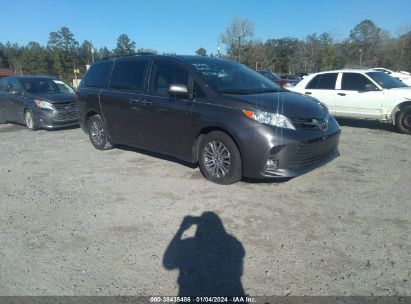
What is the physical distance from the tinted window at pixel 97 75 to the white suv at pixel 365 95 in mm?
6261

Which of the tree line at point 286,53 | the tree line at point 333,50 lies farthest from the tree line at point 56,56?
the tree line at point 333,50

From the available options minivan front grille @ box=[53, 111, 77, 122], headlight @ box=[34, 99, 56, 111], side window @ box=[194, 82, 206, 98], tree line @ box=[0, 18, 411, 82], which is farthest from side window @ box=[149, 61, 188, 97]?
tree line @ box=[0, 18, 411, 82]

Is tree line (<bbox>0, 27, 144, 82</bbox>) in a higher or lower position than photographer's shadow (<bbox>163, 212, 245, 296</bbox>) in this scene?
higher

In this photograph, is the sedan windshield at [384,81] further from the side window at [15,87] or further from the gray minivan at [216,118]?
the side window at [15,87]

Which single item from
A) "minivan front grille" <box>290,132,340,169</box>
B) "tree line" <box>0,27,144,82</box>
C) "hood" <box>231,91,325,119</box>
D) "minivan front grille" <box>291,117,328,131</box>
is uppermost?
"tree line" <box>0,27,144,82</box>

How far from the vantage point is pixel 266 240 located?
3.47m

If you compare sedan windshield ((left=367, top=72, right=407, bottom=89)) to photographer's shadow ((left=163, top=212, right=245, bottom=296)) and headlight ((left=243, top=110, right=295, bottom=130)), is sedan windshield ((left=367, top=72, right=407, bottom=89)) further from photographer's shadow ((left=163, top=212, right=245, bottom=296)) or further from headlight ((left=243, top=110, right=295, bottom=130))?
photographer's shadow ((left=163, top=212, right=245, bottom=296))

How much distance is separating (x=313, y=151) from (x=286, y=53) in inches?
3314

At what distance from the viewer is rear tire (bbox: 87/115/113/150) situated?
23.2ft

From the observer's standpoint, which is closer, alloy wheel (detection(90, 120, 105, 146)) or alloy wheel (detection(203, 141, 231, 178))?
alloy wheel (detection(203, 141, 231, 178))

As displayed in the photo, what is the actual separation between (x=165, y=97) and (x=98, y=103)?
6.72 ft

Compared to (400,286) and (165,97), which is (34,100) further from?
(400,286)

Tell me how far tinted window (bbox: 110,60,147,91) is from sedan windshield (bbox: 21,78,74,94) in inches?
207

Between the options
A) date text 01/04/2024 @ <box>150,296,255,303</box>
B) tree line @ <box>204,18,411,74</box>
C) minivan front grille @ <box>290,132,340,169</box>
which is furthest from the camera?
tree line @ <box>204,18,411,74</box>
